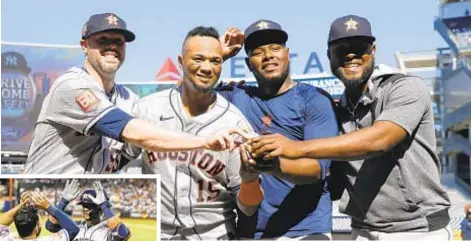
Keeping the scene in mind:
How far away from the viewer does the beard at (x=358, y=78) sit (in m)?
3.46

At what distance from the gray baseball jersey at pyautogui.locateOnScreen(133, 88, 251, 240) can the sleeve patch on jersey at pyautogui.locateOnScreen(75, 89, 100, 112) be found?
320mm

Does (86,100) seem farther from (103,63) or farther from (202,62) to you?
(202,62)

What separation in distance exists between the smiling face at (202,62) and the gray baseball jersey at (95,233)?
0.86m

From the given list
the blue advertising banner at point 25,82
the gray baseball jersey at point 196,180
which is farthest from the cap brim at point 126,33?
the blue advertising banner at point 25,82

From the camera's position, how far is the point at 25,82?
41.3 m

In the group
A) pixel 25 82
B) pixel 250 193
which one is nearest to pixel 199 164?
pixel 250 193

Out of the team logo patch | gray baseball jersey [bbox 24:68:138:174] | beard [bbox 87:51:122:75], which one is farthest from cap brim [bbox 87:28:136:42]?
the team logo patch

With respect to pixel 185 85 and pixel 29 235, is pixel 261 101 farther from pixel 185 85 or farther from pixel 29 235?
pixel 29 235

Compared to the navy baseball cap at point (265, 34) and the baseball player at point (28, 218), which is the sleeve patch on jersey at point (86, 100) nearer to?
the baseball player at point (28, 218)

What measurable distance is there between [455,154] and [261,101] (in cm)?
3223

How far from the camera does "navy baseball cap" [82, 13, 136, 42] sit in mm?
3398

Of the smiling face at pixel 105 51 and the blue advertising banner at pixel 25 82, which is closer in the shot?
the smiling face at pixel 105 51

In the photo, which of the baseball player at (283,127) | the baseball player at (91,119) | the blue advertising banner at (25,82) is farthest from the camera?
the blue advertising banner at (25,82)

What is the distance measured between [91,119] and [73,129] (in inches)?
8.9
